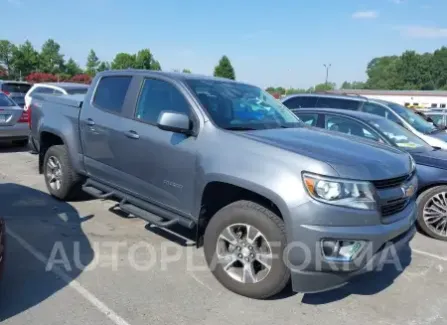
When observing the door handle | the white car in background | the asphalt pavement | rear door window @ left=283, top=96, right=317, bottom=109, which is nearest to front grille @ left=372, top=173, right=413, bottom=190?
the asphalt pavement

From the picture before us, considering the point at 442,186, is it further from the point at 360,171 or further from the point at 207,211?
the point at 207,211

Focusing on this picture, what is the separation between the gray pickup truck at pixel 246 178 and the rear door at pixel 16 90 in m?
11.2

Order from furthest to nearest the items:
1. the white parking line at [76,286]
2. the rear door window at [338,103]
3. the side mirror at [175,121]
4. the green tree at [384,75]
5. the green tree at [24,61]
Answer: the green tree at [384,75] → the green tree at [24,61] → the rear door window at [338,103] → the side mirror at [175,121] → the white parking line at [76,286]

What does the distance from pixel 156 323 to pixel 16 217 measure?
9.97 feet

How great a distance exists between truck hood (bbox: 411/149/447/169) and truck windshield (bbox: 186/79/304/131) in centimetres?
203

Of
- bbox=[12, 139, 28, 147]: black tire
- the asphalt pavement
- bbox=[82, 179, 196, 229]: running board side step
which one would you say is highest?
bbox=[82, 179, 196, 229]: running board side step

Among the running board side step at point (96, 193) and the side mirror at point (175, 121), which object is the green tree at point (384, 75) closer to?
the running board side step at point (96, 193)

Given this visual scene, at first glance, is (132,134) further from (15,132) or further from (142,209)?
(15,132)

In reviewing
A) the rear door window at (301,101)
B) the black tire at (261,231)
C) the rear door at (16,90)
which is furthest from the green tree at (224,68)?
the black tire at (261,231)

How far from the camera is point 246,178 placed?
11.2 ft

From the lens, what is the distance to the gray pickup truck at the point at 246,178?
3.13 meters

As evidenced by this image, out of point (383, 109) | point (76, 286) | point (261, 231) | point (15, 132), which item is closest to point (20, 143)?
point (15, 132)

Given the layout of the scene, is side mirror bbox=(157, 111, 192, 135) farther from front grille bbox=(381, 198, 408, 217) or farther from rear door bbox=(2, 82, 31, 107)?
rear door bbox=(2, 82, 31, 107)

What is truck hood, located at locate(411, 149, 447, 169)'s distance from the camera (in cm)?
542
